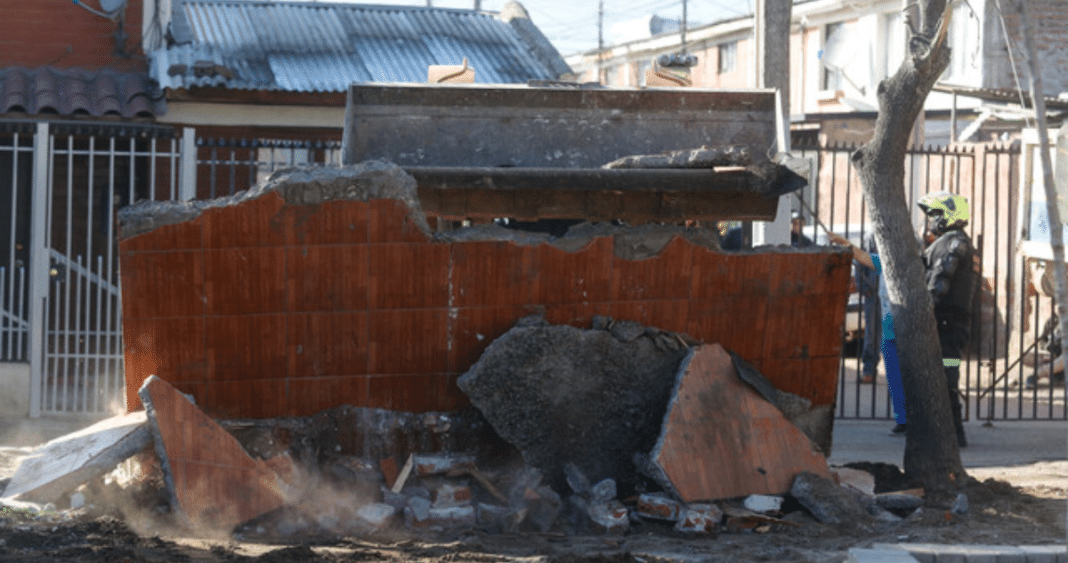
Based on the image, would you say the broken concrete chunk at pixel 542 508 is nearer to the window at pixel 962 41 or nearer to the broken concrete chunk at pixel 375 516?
the broken concrete chunk at pixel 375 516

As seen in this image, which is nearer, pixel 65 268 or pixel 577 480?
pixel 577 480

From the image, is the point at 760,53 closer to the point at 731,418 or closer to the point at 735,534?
the point at 731,418

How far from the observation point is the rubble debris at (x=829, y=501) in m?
7.00

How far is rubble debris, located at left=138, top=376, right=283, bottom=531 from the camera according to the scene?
6426 mm

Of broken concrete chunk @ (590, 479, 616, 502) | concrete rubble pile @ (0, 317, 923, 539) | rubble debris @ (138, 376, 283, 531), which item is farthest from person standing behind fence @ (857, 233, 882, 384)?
rubble debris @ (138, 376, 283, 531)

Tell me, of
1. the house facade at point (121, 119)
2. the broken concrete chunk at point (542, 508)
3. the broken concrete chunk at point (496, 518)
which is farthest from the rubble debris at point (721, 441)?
the house facade at point (121, 119)

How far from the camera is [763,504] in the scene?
709 centimetres

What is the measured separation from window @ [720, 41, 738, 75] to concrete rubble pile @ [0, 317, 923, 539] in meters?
30.3

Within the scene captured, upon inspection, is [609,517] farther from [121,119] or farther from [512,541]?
[121,119]

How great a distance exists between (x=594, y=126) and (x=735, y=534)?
2.95 metres

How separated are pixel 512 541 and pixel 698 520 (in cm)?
101

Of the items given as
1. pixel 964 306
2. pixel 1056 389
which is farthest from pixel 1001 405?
pixel 964 306

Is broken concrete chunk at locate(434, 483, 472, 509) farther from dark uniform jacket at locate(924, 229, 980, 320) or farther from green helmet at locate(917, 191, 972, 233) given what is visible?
green helmet at locate(917, 191, 972, 233)

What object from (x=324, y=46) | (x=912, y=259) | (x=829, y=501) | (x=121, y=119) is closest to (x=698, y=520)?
(x=829, y=501)
